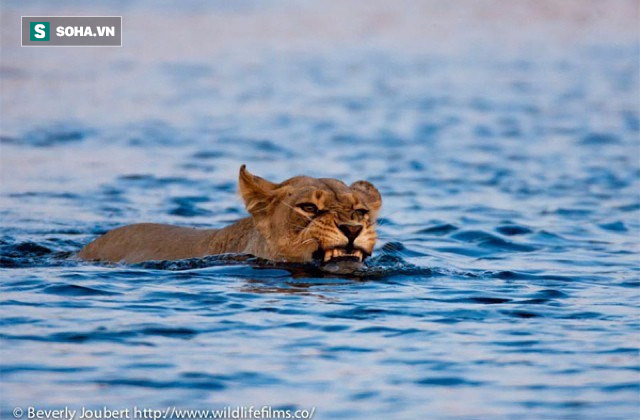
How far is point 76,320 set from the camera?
9852 millimetres

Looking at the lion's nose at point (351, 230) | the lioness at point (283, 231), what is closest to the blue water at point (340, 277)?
the lioness at point (283, 231)

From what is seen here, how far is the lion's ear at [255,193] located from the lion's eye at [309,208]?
512 millimetres

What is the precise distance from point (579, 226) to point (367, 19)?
29841 mm

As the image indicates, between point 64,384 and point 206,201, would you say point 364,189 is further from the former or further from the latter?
point 206,201

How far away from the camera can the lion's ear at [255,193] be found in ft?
38.3

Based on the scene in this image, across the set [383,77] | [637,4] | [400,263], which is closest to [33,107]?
[383,77]

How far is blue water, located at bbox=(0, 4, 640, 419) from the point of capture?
834cm

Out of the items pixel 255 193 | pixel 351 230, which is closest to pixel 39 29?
pixel 255 193

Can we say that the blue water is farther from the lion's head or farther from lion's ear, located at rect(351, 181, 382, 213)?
lion's ear, located at rect(351, 181, 382, 213)

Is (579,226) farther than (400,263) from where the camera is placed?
Yes

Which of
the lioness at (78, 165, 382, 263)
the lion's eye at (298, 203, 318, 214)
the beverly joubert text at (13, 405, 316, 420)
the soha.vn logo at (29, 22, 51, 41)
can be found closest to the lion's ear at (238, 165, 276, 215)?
the lioness at (78, 165, 382, 263)

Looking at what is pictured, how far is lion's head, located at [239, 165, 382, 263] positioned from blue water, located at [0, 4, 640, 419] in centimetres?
23

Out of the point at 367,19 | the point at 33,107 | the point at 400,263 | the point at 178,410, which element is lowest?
the point at 178,410

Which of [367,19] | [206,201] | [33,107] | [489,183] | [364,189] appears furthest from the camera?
[367,19]
